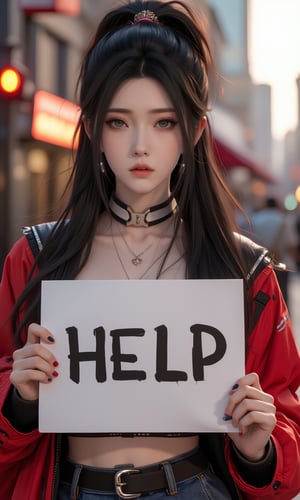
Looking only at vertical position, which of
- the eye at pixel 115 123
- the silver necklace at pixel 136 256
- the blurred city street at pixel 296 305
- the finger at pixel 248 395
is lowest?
the blurred city street at pixel 296 305

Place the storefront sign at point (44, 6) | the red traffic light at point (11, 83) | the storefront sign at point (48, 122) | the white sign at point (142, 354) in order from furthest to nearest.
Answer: the storefront sign at point (48, 122) → the storefront sign at point (44, 6) → the red traffic light at point (11, 83) → the white sign at point (142, 354)

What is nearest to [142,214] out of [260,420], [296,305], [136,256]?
[136,256]

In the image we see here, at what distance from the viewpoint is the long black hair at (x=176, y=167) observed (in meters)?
2.15

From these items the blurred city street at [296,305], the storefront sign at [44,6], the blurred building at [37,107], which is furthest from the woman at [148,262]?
the storefront sign at [44,6]

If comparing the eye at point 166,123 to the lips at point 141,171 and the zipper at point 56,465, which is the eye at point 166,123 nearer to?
the lips at point 141,171

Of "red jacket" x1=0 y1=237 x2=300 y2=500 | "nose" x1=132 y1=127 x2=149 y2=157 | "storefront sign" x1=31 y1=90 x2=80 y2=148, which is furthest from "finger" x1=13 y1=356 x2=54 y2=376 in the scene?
"storefront sign" x1=31 y1=90 x2=80 y2=148

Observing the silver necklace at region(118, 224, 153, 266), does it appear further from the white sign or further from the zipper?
the zipper

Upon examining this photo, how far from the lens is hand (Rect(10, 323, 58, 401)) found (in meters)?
2.00

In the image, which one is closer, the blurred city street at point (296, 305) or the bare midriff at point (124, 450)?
the bare midriff at point (124, 450)

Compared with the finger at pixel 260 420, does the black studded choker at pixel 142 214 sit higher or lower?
higher

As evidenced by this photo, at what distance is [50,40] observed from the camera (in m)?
18.1

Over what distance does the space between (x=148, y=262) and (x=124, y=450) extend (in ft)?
1.39

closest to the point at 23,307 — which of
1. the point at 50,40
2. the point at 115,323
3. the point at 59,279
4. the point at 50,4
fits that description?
the point at 59,279

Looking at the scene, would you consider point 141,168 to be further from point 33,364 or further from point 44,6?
point 44,6
